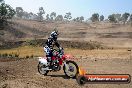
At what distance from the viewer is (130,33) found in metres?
71.6

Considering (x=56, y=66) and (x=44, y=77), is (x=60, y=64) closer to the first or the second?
(x=56, y=66)

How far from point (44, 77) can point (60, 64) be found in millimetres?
1048

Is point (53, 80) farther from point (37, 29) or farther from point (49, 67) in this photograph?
point (37, 29)

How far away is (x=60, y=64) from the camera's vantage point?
16516mm

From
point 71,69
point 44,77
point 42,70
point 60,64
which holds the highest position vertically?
point 60,64

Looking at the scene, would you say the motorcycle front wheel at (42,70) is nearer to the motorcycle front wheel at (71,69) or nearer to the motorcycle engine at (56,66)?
the motorcycle engine at (56,66)

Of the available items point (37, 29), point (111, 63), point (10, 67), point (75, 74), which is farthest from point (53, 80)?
point (37, 29)

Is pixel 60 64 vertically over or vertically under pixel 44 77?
over

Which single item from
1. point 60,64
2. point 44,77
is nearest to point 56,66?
point 60,64

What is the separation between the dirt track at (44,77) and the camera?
14.0 m

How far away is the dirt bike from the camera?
52.7 feet

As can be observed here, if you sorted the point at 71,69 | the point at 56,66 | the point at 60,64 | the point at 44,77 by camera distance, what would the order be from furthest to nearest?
the point at 56,66 < the point at 60,64 < the point at 44,77 < the point at 71,69

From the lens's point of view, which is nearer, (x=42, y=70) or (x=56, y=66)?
(x=56, y=66)

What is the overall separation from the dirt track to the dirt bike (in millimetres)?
351
